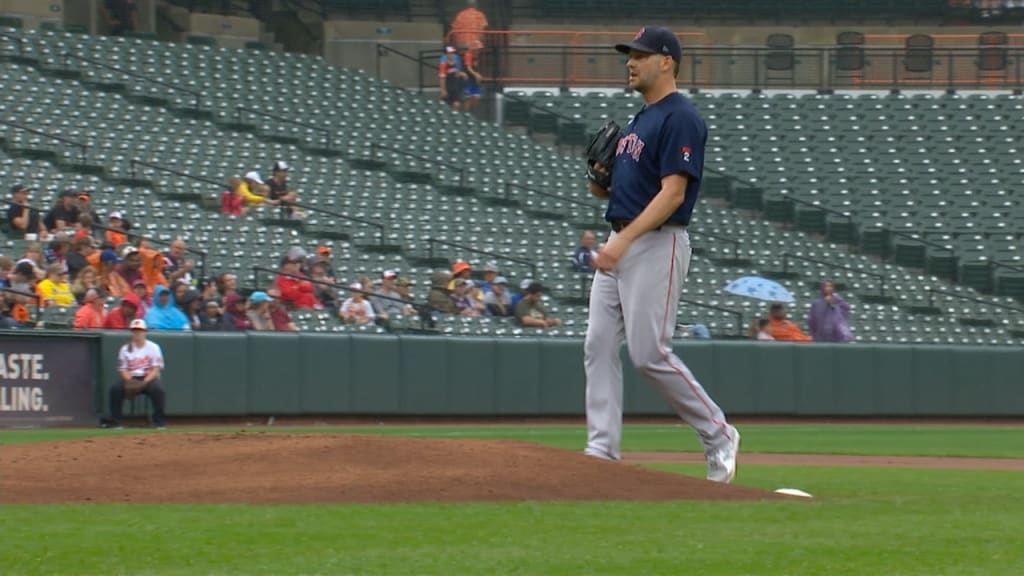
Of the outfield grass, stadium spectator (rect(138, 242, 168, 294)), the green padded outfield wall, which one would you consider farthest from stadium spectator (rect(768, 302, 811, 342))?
stadium spectator (rect(138, 242, 168, 294))

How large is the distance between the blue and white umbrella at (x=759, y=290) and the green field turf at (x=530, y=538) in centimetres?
1193

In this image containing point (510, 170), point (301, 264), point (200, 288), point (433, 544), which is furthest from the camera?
point (510, 170)

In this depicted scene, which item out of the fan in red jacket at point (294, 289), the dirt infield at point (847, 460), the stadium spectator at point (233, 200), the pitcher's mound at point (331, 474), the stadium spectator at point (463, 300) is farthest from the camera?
the stadium spectator at point (233, 200)

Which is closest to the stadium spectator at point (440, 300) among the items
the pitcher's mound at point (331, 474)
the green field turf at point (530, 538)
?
the pitcher's mound at point (331, 474)

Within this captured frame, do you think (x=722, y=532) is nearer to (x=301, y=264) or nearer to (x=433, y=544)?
(x=433, y=544)

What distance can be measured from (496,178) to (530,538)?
732 inches

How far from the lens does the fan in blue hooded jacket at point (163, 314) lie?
1558cm

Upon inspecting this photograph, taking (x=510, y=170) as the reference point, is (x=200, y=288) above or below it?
below

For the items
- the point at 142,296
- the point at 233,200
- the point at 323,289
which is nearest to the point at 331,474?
the point at 142,296

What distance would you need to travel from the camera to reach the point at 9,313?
14.8 metres

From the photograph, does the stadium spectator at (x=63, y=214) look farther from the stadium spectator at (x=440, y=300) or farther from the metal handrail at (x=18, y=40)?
the metal handrail at (x=18, y=40)

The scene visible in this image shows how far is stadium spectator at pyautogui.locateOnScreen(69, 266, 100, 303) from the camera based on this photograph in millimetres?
15562

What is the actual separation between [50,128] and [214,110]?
9.80 ft

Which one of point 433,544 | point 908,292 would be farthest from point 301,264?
point 433,544
